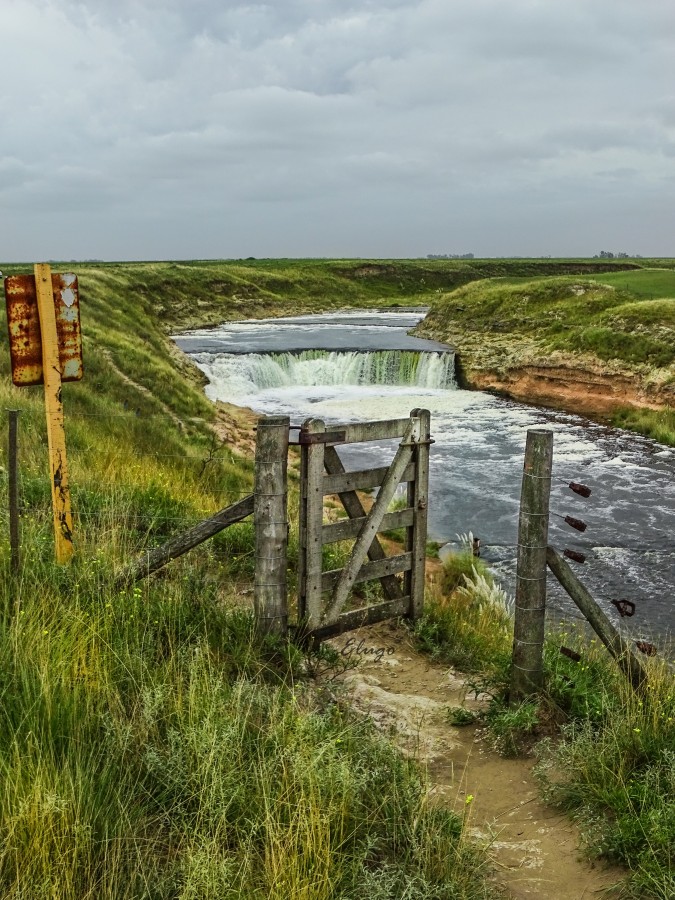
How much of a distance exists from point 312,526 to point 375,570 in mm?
928

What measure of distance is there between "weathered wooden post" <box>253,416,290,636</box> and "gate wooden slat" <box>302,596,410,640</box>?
58cm

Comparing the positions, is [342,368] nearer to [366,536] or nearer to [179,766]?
[366,536]

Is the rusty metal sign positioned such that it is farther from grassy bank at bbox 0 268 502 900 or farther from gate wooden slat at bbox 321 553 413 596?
gate wooden slat at bbox 321 553 413 596

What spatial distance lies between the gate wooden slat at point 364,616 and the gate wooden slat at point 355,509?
4.3 inches

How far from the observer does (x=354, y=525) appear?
627 centimetres

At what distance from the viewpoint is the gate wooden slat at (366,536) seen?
6.04 m

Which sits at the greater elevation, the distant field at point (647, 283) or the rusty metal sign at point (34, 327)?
the distant field at point (647, 283)

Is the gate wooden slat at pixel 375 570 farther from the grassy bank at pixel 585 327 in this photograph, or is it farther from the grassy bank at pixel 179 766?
the grassy bank at pixel 585 327

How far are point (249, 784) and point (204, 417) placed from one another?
17.8 meters

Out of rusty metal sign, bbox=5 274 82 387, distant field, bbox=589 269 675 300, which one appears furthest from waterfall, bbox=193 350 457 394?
rusty metal sign, bbox=5 274 82 387

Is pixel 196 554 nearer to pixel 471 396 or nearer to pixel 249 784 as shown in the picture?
pixel 249 784

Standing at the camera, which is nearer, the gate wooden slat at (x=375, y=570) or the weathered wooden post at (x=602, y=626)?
the weathered wooden post at (x=602, y=626)

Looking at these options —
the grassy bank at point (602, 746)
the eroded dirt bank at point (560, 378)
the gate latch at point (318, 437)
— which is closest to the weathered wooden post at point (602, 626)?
the grassy bank at point (602, 746)

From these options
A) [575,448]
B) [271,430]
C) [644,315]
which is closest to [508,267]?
[644,315]
